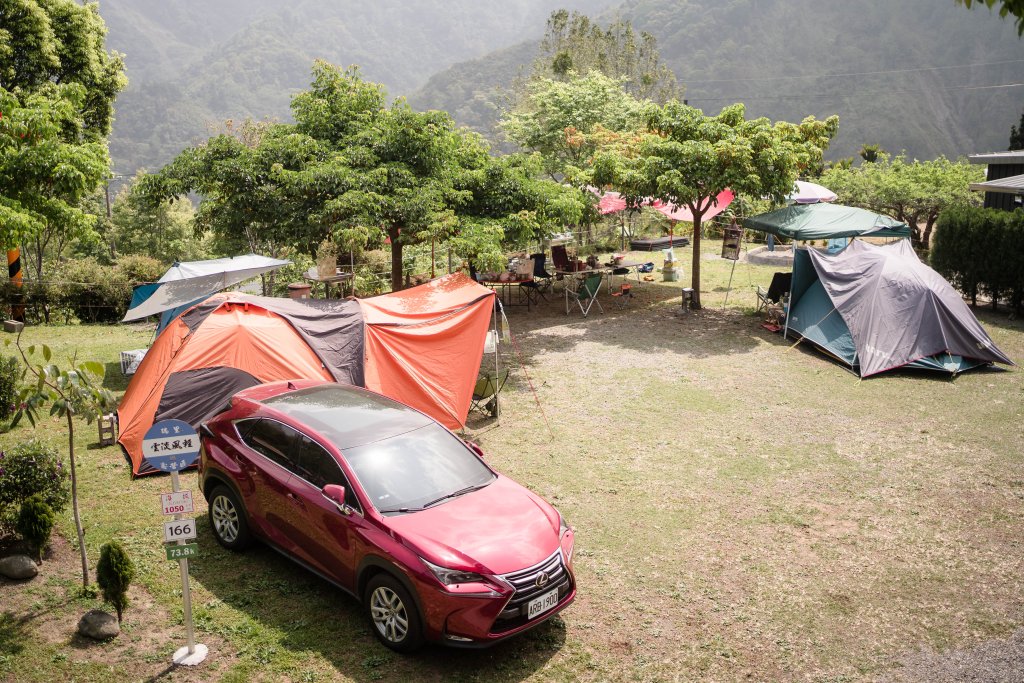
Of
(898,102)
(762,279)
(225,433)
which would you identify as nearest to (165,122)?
(898,102)

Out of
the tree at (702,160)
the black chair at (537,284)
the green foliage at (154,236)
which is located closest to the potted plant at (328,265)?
the black chair at (537,284)

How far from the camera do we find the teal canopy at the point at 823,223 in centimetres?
1602

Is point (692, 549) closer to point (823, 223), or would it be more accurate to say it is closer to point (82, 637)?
point (82, 637)

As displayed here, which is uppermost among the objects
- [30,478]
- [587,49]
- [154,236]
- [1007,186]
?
[587,49]

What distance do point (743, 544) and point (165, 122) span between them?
491ft

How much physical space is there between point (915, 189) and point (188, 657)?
2593 cm

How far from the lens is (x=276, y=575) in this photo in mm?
6613

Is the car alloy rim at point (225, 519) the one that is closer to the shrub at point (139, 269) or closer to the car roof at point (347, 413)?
the car roof at point (347, 413)

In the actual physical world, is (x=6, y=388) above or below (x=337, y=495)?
below

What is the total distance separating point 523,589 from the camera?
211 inches

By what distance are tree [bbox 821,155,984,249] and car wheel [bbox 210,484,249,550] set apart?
23873 millimetres

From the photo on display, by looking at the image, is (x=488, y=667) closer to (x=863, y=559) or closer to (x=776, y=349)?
(x=863, y=559)

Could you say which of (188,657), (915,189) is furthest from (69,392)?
(915,189)

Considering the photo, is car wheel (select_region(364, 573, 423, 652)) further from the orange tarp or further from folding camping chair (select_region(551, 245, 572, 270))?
folding camping chair (select_region(551, 245, 572, 270))
